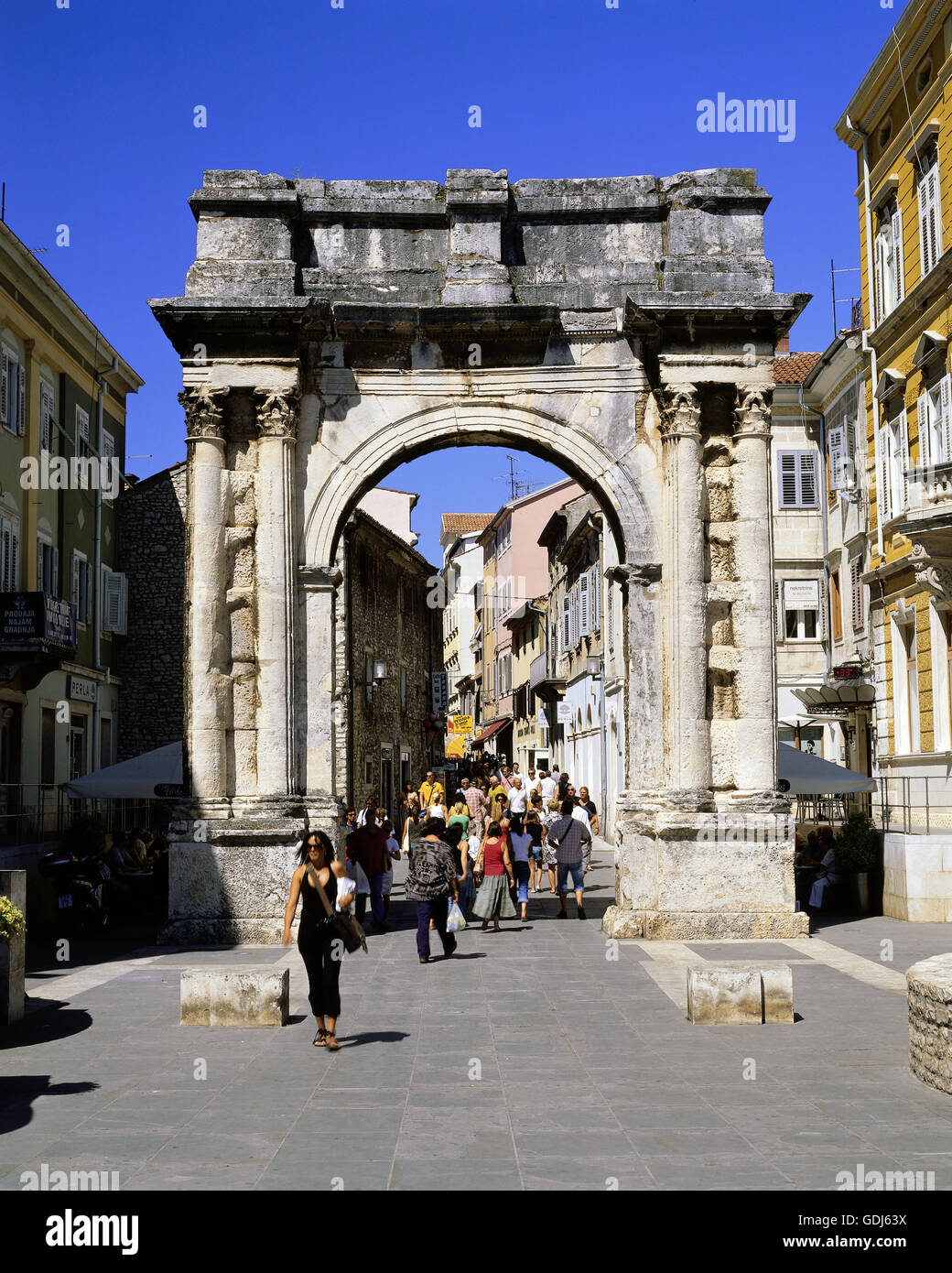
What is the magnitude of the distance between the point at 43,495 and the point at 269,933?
15130 millimetres

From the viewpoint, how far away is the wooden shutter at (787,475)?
116 feet

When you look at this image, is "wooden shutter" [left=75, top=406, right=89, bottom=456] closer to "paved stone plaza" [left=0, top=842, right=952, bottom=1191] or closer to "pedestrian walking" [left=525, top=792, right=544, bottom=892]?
"pedestrian walking" [left=525, top=792, right=544, bottom=892]

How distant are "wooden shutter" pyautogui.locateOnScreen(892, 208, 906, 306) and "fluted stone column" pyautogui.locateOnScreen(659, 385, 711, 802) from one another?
397 inches

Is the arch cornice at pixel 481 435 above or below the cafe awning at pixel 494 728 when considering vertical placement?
above

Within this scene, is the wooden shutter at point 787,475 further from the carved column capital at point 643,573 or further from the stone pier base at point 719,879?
the stone pier base at point 719,879

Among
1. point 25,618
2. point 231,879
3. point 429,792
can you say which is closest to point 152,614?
point 25,618

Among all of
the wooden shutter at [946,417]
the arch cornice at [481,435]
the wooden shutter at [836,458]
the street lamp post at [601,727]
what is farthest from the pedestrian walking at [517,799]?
the arch cornice at [481,435]

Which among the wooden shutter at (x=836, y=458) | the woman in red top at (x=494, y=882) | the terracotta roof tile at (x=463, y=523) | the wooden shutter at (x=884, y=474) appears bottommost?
the woman in red top at (x=494, y=882)

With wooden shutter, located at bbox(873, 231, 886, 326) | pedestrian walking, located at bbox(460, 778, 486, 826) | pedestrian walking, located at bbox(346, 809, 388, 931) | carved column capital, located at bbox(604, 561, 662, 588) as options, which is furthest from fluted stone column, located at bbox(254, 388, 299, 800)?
wooden shutter, located at bbox(873, 231, 886, 326)

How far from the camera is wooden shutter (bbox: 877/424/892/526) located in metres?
26.2

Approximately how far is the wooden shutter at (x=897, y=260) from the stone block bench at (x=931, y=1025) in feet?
62.3

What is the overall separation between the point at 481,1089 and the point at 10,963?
4655 millimetres
